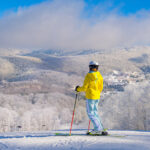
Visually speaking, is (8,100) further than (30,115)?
Yes

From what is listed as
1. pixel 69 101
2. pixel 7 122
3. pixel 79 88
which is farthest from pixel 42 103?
pixel 79 88

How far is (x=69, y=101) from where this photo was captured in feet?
367

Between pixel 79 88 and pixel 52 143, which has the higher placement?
pixel 79 88

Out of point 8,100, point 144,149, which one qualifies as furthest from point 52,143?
point 8,100

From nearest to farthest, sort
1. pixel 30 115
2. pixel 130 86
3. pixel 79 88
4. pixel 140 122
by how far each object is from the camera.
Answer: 1. pixel 79 88
2. pixel 140 122
3. pixel 130 86
4. pixel 30 115

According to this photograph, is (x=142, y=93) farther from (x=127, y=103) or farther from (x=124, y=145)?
(x=124, y=145)

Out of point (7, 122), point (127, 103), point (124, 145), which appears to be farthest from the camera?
point (7, 122)

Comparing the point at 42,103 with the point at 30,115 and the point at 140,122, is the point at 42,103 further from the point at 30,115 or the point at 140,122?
the point at 140,122

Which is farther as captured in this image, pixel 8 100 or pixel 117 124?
pixel 8 100

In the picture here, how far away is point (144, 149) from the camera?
5.22 m

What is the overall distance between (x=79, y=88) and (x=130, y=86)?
41.8 meters

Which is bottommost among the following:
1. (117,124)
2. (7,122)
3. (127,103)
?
(7,122)

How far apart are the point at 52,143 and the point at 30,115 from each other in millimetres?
74669

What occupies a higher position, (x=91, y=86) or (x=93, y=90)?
(x=91, y=86)
